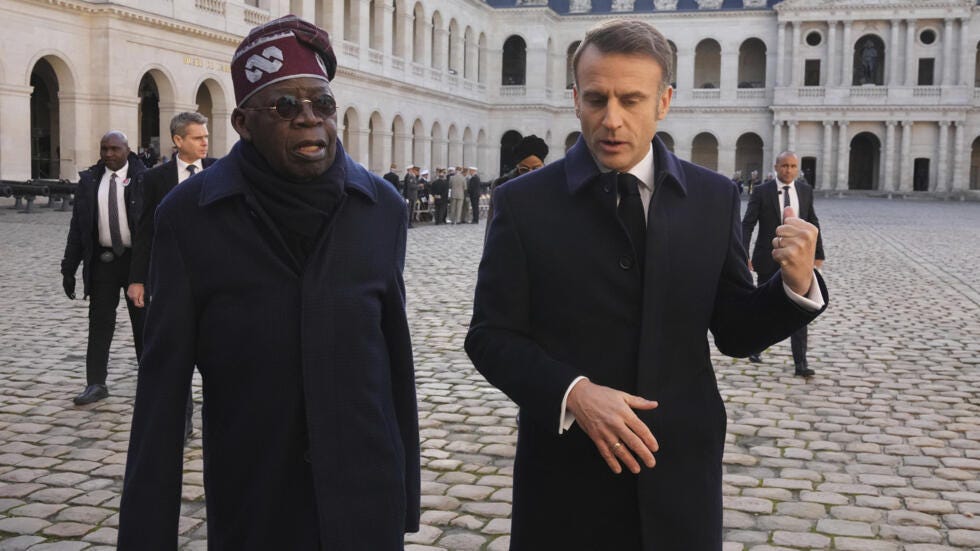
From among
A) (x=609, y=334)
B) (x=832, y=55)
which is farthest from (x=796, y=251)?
(x=832, y=55)

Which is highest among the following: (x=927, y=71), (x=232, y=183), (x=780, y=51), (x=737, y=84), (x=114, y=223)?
(x=780, y=51)

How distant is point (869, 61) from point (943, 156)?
22.9 ft

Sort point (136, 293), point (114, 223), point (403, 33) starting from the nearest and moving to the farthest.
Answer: point (136, 293), point (114, 223), point (403, 33)

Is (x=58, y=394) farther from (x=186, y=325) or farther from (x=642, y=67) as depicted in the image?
(x=642, y=67)

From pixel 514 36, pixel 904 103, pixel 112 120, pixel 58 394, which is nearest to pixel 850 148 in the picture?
pixel 904 103

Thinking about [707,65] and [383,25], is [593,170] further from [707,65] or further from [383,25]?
[707,65]

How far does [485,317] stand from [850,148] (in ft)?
216

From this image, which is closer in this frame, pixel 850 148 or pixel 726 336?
pixel 726 336

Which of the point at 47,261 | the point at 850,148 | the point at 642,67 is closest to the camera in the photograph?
the point at 642,67

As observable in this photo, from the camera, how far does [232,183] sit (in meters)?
2.59

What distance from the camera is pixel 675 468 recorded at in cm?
245

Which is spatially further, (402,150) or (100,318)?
(402,150)

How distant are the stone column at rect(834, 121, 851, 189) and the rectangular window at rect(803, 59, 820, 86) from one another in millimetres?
3956

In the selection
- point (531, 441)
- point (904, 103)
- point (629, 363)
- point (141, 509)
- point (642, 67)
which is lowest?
point (141, 509)
